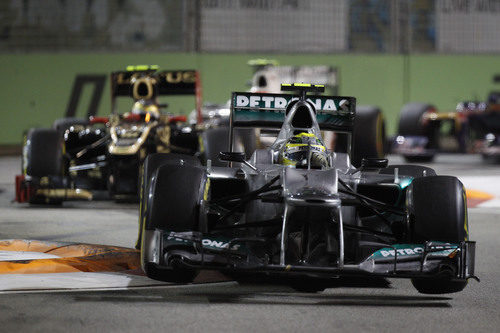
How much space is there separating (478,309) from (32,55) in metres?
→ 19.3

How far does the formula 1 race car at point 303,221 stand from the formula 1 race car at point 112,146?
4635 millimetres

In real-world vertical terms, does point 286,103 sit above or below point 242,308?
above

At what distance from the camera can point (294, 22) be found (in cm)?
2450

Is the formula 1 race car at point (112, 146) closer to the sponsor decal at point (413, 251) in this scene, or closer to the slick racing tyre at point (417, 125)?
the sponsor decal at point (413, 251)

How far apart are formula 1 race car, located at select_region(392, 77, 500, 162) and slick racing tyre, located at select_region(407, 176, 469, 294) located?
13503 mm

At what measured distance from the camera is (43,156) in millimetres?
12188

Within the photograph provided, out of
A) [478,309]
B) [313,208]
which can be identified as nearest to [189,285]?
[313,208]

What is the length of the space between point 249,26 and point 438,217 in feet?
60.5

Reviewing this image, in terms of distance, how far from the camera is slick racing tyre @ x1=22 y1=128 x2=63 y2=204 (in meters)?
12.2

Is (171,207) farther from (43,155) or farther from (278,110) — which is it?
(43,155)

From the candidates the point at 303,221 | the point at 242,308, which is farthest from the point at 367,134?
the point at 242,308

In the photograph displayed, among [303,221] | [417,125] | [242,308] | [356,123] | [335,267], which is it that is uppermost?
[356,123]

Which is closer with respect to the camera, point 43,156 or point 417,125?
point 43,156

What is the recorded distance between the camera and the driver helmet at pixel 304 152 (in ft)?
23.9
